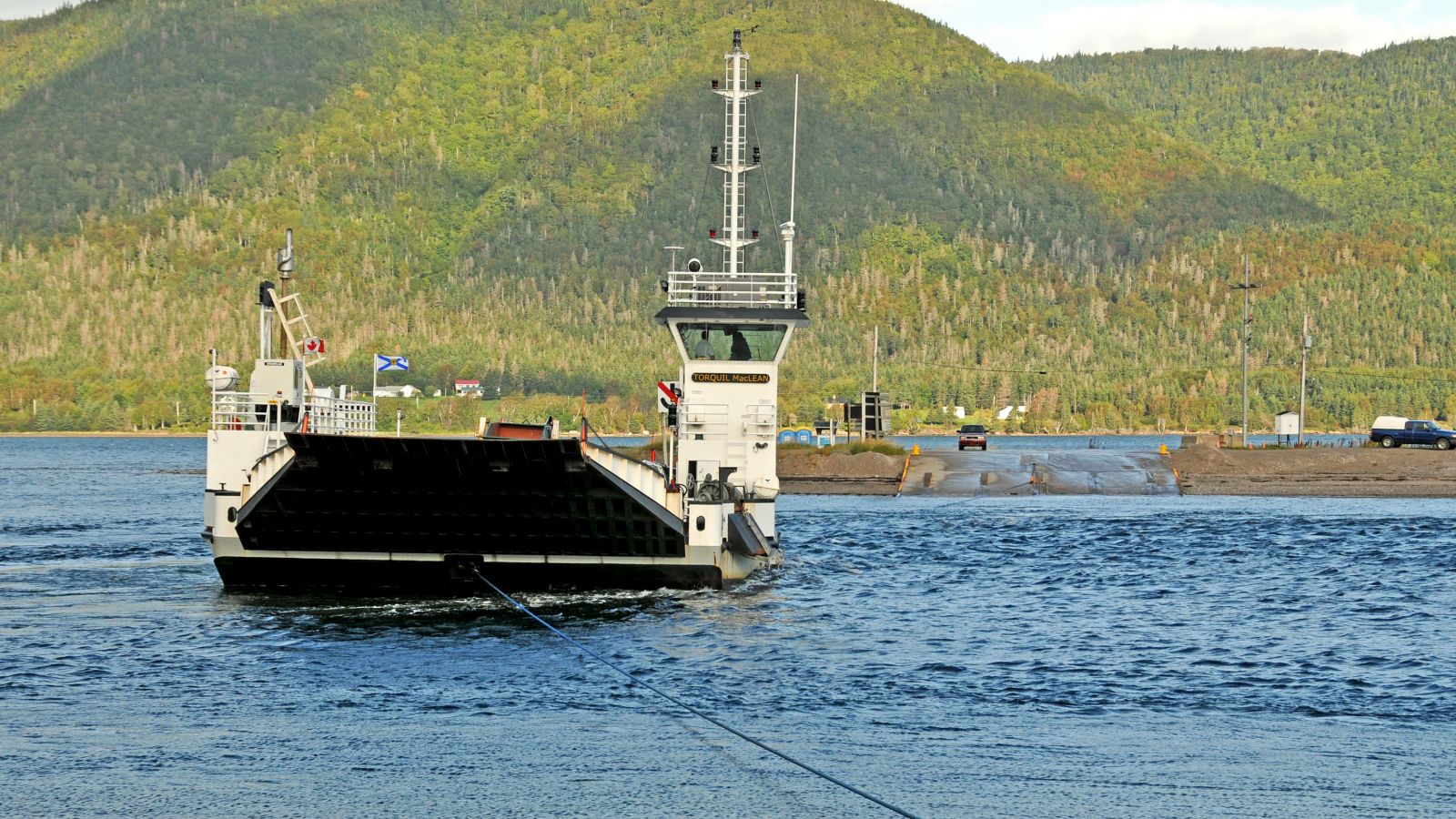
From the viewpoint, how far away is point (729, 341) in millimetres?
Answer: 46281

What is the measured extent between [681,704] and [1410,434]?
90453mm

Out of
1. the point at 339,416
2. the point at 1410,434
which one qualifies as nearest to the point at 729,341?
the point at 339,416

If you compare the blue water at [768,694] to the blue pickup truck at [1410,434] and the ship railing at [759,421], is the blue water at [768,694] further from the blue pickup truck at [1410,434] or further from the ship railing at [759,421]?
the blue pickup truck at [1410,434]

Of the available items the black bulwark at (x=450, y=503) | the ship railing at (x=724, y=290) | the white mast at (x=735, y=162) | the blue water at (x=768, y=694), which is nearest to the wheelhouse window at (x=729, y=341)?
the ship railing at (x=724, y=290)

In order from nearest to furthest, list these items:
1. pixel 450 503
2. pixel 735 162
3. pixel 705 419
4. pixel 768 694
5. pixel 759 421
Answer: pixel 768 694 → pixel 450 503 → pixel 705 419 → pixel 759 421 → pixel 735 162

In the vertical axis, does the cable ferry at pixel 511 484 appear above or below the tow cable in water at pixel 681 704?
above

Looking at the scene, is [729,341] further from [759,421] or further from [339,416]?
[339,416]

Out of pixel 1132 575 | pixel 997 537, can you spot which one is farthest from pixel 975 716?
pixel 997 537

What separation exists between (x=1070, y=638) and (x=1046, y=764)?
13038 millimetres

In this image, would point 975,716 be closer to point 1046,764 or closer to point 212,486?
point 1046,764

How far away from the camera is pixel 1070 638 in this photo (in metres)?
36.5

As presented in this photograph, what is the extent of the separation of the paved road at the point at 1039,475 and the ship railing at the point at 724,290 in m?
42.8

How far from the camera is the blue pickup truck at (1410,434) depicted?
348ft

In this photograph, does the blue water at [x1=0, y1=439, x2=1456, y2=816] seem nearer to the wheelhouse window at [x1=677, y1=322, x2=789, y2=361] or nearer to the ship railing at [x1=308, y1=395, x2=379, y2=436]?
the ship railing at [x1=308, y1=395, x2=379, y2=436]
